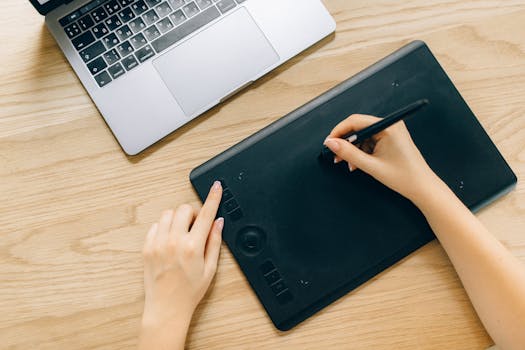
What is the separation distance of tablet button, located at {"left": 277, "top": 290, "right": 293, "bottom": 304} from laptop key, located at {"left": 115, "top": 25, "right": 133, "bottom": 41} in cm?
40

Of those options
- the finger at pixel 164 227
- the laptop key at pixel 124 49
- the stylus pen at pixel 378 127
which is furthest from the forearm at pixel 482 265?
the laptop key at pixel 124 49

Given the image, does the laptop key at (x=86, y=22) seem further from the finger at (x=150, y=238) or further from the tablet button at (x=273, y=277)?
the tablet button at (x=273, y=277)

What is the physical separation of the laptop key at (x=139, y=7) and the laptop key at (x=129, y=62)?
0.20ft

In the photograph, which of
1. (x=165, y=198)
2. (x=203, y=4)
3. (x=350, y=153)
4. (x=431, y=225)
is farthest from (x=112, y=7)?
(x=431, y=225)

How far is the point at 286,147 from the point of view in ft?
2.31

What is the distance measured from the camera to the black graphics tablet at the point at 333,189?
688 mm

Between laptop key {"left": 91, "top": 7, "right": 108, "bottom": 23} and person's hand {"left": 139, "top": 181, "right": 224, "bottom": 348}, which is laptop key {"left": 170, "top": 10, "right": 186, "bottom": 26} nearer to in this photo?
laptop key {"left": 91, "top": 7, "right": 108, "bottom": 23}

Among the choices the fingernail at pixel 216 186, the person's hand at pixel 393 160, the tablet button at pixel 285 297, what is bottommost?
the tablet button at pixel 285 297

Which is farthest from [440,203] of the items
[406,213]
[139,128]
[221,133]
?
[139,128]

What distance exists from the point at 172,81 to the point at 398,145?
12.4 inches

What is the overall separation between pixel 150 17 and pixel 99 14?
0.07 m

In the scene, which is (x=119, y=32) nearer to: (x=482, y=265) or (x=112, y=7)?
(x=112, y=7)

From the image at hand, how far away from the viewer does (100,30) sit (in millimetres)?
688

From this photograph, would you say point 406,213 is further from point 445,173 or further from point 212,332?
point 212,332
